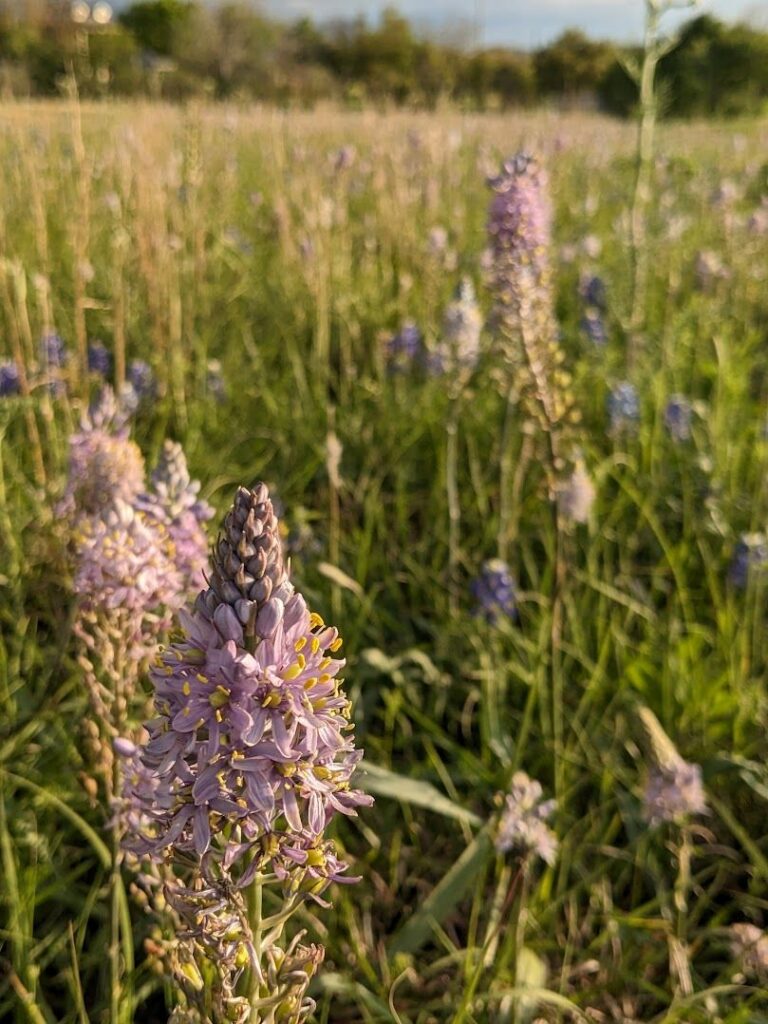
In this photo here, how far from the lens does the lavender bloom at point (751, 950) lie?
188 cm

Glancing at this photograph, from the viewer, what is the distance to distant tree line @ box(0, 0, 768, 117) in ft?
14.5

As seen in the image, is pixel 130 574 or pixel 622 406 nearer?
pixel 130 574

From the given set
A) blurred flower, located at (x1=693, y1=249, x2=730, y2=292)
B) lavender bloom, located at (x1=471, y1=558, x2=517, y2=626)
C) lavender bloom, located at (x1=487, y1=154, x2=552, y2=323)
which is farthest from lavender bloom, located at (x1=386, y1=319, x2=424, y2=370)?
blurred flower, located at (x1=693, y1=249, x2=730, y2=292)

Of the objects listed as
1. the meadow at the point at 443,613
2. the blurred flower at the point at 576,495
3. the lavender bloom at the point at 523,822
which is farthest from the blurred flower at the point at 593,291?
the lavender bloom at the point at 523,822

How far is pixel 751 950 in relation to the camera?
191cm

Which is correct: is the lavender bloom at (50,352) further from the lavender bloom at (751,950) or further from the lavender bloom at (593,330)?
the lavender bloom at (751,950)

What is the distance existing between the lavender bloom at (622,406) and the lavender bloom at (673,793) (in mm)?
1633

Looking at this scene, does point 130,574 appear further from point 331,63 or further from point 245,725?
point 331,63

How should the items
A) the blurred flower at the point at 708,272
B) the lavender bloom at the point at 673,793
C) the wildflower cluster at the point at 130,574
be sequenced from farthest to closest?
the blurred flower at the point at 708,272 → the lavender bloom at the point at 673,793 → the wildflower cluster at the point at 130,574

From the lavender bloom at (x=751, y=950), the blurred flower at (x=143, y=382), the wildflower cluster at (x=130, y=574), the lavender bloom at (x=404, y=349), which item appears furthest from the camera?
the lavender bloom at (x=404, y=349)

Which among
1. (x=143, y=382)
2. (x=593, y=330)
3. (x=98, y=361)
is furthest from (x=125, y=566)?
(x=593, y=330)

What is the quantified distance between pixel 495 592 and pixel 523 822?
0.82m

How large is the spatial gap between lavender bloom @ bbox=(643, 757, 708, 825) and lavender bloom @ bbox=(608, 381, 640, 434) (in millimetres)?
1633

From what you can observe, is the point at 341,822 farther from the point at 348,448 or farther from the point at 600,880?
the point at 348,448
